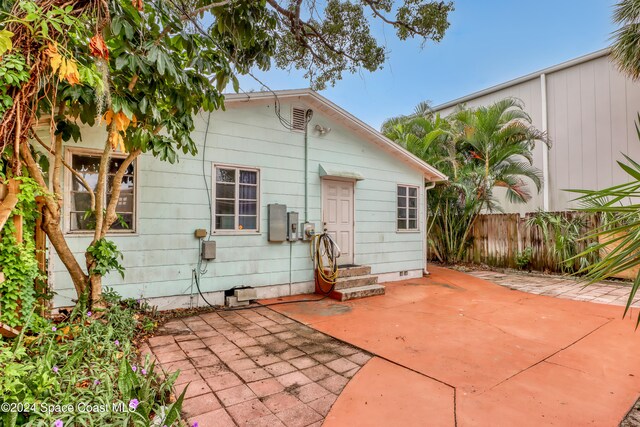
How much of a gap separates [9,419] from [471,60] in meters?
15.0

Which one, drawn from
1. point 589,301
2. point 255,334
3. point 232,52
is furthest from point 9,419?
point 589,301

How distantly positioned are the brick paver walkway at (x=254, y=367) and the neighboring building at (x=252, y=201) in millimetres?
1034

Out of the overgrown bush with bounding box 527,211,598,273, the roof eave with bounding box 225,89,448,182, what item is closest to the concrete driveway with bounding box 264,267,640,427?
the overgrown bush with bounding box 527,211,598,273

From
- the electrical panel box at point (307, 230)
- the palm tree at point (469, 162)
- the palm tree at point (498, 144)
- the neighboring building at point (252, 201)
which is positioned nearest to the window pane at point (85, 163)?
the neighboring building at point (252, 201)

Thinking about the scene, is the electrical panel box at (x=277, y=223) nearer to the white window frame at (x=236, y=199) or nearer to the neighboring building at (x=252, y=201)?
the neighboring building at (x=252, y=201)

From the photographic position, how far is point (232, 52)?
4.37 metres

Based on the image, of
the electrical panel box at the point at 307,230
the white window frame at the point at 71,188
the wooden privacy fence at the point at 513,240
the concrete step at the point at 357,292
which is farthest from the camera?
the wooden privacy fence at the point at 513,240

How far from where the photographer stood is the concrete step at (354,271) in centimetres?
600

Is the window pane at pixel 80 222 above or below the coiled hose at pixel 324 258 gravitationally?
above

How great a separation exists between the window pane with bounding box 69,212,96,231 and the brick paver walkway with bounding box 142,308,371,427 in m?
1.78

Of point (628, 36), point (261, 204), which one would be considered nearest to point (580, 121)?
point (628, 36)

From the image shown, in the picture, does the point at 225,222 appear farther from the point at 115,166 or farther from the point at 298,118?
the point at 298,118

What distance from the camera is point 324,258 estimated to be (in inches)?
241

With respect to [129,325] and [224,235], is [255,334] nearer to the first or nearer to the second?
[129,325]
